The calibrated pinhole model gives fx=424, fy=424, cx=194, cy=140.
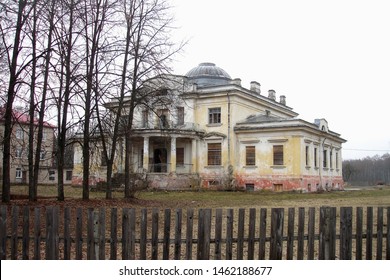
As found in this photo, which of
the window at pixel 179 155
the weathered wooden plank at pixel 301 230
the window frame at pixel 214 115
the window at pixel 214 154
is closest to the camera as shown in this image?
the weathered wooden plank at pixel 301 230

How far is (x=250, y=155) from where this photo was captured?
37469 millimetres

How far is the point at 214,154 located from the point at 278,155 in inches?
229

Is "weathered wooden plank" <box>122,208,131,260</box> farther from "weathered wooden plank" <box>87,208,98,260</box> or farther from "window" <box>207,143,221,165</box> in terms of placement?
"window" <box>207,143,221,165</box>

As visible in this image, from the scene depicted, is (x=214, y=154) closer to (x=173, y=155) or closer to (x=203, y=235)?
(x=173, y=155)

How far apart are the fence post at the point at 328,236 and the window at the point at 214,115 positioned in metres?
31.3

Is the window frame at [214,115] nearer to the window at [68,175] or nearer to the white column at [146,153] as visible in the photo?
the white column at [146,153]

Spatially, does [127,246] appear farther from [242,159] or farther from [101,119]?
[242,159]

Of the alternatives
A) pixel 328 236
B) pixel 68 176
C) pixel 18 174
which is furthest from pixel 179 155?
pixel 328 236

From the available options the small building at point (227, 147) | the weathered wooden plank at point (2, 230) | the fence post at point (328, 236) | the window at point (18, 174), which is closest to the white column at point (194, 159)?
the small building at point (227, 147)

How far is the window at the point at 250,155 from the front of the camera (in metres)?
37.3

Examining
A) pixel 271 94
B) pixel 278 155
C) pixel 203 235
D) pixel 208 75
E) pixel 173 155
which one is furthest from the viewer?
pixel 271 94

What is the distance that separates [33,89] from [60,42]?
277 centimetres

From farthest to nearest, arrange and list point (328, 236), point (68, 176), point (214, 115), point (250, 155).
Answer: point (68, 176) < point (214, 115) < point (250, 155) < point (328, 236)

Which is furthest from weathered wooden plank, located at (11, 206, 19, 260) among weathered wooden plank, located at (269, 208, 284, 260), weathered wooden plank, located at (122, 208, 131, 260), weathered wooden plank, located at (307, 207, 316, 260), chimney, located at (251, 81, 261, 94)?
chimney, located at (251, 81, 261, 94)
